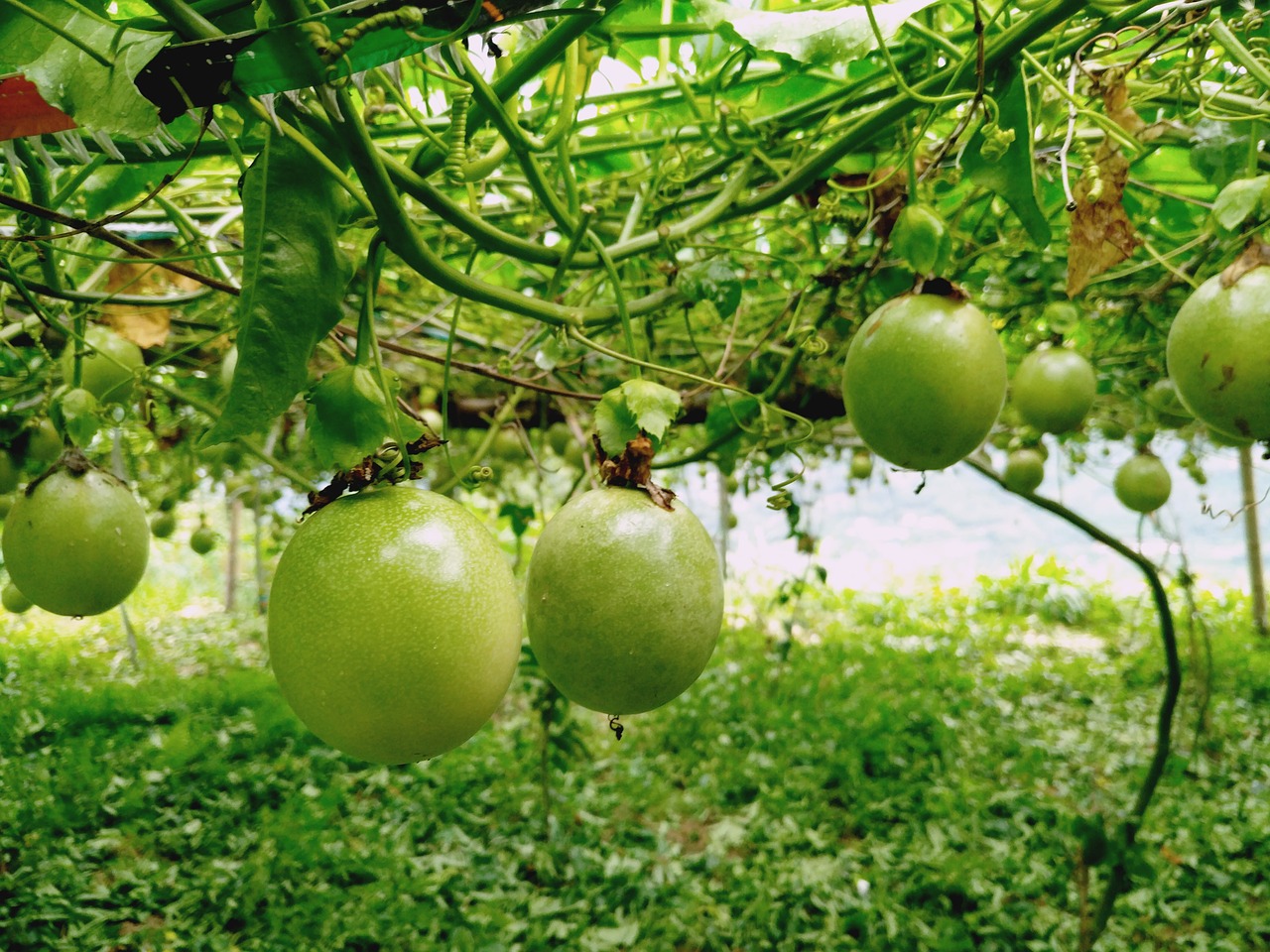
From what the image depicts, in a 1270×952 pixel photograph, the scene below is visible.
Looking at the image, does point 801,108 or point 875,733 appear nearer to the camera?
point 801,108

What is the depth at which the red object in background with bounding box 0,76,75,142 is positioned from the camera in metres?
0.70

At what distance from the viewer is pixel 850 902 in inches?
135

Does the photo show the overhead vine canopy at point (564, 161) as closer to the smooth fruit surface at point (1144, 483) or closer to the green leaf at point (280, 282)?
the green leaf at point (280, 282)

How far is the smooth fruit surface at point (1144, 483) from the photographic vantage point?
260cm

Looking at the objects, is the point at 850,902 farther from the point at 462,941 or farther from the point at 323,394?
the point at 323,394

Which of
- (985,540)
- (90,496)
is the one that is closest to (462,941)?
(90,496)

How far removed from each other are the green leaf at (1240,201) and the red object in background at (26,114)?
42.6 inches

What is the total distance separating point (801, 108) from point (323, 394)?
0.92m

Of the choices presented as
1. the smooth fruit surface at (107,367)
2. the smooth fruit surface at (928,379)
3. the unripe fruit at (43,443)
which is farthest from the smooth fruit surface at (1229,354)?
the unripe fruit at (43,443)

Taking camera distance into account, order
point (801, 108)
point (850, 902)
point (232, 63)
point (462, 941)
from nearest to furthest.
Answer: point (232, 63) < point (801, 108) < point (462, 941) < point (850, 902)

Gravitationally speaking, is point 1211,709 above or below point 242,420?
above

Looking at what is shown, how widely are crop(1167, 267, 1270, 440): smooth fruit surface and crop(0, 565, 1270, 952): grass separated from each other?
191cm

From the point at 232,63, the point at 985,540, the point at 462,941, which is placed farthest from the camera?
the point at 985,540

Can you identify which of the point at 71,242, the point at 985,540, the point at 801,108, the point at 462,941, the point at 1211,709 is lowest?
the point at 462,941
